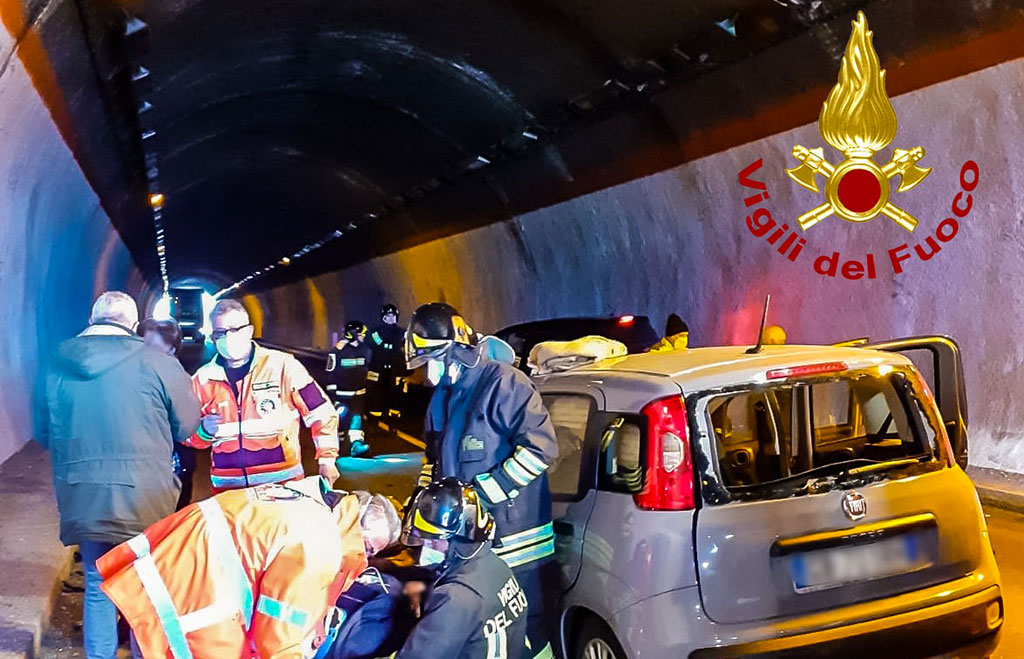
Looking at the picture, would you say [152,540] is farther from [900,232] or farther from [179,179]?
[179,179]

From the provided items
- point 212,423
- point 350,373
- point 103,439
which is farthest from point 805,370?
point 350,373

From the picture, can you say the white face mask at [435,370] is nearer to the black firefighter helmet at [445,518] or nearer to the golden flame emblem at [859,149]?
the black firefighter helmet at [445,518]

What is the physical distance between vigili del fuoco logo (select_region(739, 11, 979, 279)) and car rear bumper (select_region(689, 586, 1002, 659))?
5.81m

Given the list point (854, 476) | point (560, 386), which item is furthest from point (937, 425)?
point (560, 386)

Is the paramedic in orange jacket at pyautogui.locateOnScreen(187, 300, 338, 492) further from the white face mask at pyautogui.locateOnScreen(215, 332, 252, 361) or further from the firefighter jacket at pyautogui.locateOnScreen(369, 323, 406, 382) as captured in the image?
the firefighter jacket at pyautogui.locateOnScreen(369, 323, 406, 382)

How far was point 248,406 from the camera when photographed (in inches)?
198

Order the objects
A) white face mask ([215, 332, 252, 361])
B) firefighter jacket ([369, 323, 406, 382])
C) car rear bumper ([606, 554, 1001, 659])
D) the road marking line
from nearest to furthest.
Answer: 1. car rear bumper ([606, 554, 1001, 659])
2. white face mask ([215, 332, 252, 361])
3. firefighter jacket ([369, 323, 406, 382])
4. the road marking line

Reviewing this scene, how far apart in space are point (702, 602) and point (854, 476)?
80cm

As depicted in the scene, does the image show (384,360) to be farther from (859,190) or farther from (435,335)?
(435,335)

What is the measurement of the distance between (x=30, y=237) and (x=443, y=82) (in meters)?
5.69

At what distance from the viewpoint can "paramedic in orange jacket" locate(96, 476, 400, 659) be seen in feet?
9.43

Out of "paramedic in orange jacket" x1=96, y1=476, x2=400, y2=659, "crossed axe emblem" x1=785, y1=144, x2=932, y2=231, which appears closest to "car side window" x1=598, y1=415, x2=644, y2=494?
"paramedic in orange jacket" x1=96, y1=476, x2=400, y2=659

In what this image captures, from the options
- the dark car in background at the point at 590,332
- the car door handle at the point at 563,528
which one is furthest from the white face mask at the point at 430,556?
the dark car in background at the point at 590,332

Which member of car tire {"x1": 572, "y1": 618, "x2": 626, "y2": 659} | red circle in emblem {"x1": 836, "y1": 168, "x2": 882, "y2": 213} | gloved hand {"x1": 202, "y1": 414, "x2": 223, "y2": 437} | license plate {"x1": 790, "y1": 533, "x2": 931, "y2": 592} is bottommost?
car tire {"x1": 572, "y1": 618, "x2": 626, "y2": 659}
